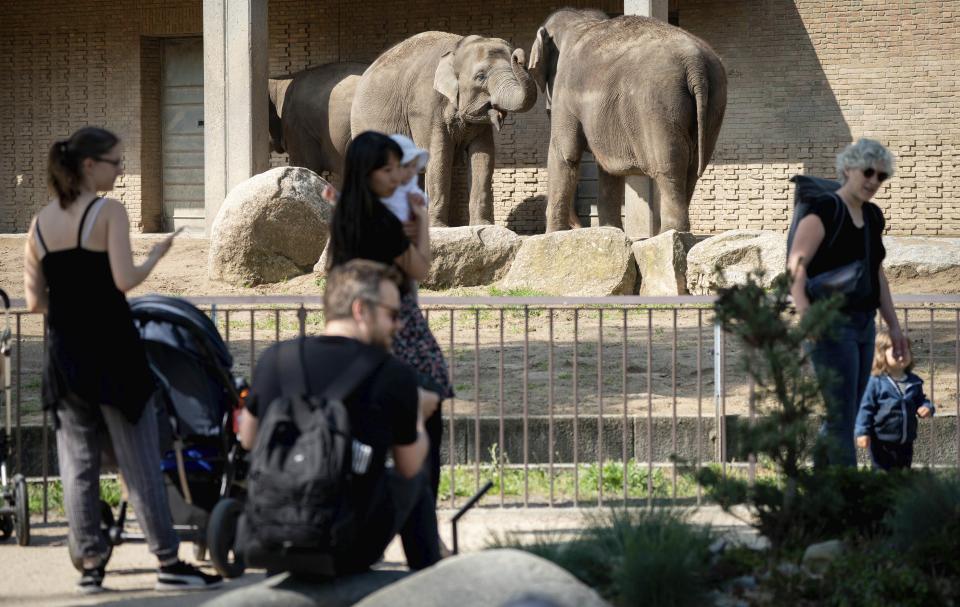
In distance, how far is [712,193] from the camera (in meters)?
22.1

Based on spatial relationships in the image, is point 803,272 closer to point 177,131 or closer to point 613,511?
point 613,511

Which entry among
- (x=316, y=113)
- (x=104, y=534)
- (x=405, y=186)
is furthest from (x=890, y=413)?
(x=316, y=113)

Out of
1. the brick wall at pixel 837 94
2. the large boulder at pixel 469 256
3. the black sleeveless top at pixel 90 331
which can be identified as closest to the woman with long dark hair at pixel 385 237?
the black sleeveless top at pixel 90 331

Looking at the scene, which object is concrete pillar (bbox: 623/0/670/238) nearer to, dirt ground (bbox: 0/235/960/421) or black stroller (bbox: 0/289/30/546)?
dirt ground (bbox: 0/235/960/421)

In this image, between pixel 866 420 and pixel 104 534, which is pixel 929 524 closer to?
pixel 866 420

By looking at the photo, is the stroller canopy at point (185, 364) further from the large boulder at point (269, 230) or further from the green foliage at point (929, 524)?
the large boulder at point (269, 230)

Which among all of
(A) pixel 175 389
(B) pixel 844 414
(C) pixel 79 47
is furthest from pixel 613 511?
(C) pixel 79 47

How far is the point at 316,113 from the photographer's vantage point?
20.9 metres

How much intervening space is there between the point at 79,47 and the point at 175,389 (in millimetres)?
19596

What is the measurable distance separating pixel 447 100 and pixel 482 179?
1.00m

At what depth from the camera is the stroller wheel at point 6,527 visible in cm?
674

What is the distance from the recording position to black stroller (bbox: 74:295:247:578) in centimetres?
598

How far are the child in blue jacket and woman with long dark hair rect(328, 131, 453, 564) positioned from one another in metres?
3.16

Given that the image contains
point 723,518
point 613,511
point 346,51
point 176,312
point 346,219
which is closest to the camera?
point 346,219
